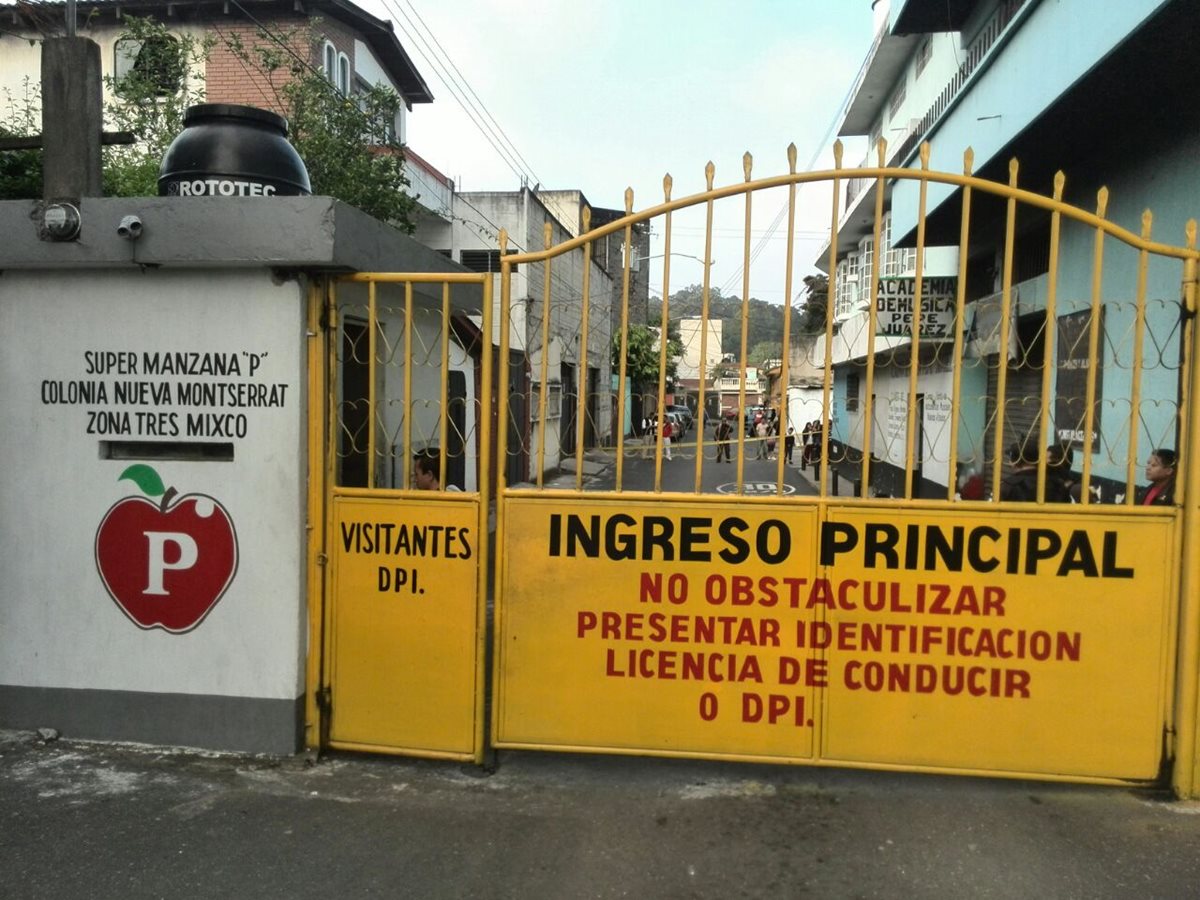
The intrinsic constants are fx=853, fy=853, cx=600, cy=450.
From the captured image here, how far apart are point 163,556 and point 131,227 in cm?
160

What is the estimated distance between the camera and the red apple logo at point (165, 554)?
13.9 feet

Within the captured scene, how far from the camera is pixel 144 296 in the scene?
423 cm

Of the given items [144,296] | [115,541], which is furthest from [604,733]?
[144,296]

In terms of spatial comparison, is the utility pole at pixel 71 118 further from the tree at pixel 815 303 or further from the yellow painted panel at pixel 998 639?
the tree at pixel 815 303

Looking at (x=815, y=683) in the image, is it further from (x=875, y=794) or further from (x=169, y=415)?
(x=169, y=415)

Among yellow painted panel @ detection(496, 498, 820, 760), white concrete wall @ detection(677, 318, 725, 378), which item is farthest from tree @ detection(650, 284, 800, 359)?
yellow painted panel @ detection(496, 498, 820, 760)

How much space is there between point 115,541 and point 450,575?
1.75 m

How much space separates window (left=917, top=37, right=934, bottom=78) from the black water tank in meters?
15.8

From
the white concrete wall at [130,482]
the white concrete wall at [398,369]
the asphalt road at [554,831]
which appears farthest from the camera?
the white concrete wall at [398,369]

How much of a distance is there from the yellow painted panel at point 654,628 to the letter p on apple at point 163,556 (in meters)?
1.62

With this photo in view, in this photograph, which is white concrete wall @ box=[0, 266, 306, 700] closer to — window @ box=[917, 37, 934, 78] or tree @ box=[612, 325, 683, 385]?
window @ box=[917, 37, 934, 78]

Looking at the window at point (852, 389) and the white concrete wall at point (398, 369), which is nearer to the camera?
the white concrete wall at point (398, 369)

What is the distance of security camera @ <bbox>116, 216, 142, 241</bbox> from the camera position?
13.2 feet

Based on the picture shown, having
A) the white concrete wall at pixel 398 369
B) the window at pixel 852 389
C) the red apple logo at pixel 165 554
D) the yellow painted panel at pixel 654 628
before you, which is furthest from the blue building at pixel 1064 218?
the window at pixel 852 389
